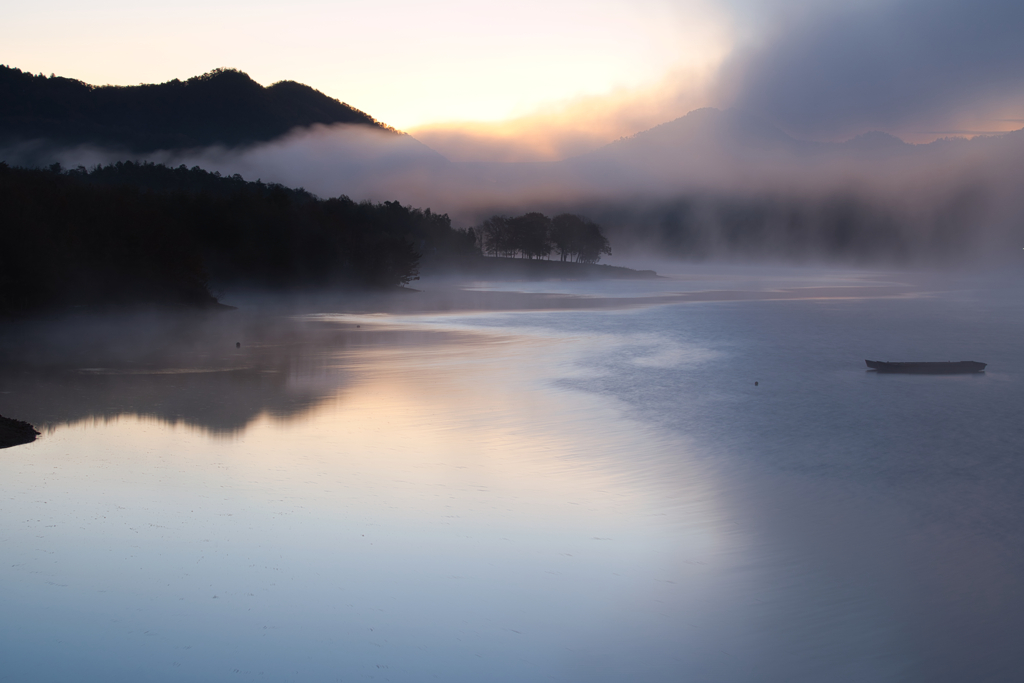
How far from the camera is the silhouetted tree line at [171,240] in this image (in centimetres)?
4066

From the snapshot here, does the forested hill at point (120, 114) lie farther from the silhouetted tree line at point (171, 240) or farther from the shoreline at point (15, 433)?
the shoreline at point (15, 433)

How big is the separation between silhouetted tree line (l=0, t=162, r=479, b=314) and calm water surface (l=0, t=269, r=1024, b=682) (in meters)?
23.9

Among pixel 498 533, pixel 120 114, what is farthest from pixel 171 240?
pixel 120 114

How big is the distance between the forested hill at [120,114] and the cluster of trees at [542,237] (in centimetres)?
8219

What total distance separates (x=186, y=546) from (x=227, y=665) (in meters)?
2.74

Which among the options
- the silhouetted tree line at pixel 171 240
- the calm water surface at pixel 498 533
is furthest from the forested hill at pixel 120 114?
the calm water surface at pixel 498 533

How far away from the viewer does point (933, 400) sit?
20.8m

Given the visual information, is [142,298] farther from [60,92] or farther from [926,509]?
[60,92]

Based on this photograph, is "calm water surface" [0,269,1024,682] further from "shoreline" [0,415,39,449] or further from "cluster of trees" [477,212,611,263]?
"cluster of trees" [477,212,611,263]

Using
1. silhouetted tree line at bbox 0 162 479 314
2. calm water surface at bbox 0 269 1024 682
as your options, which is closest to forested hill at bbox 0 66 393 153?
silhouetted tree line at bbox 0 162 479 314

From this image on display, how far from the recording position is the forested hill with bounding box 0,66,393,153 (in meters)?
159

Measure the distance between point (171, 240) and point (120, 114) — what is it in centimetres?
15088

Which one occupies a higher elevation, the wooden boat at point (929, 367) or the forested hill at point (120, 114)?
the forested hill at point (120, 114)

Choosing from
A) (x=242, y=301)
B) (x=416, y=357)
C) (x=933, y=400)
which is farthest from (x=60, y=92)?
(x=933, y=400)
